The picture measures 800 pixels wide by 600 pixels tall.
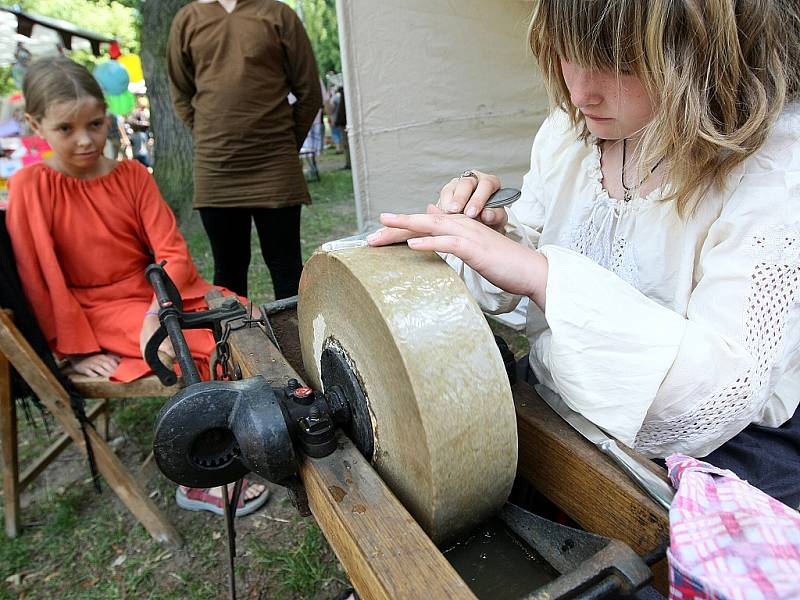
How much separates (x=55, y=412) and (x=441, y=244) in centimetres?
174

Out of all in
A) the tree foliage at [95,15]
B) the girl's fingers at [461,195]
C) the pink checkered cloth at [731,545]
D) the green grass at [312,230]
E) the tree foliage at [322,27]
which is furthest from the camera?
the tree foliage at [95,15]

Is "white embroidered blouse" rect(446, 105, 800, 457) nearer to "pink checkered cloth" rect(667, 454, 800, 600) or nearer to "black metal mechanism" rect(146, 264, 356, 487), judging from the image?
"pink checkered cloth" rect(667, 454, 800, 600)

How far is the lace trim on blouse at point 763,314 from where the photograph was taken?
834 mm

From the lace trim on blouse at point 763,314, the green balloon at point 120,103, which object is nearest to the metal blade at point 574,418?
the lace trim on blouse at point 763,314

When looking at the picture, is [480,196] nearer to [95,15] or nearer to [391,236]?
[391,236]

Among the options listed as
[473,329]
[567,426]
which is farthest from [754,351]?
[473,329]

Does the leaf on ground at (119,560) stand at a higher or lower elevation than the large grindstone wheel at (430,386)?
lower

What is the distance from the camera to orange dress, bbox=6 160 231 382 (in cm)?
202

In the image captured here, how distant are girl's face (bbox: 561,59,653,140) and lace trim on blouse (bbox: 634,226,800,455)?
28 cm

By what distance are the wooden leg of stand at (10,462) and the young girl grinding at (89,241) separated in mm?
322

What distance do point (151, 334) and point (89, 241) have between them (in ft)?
1.68

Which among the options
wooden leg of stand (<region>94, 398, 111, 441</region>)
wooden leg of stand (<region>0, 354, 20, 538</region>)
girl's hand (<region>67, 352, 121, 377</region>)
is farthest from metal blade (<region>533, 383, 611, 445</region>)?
wooden leg of stand (<region>94, 398, 111, 441</region>)

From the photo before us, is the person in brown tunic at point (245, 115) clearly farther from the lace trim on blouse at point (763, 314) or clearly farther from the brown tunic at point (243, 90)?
the lace trim on blouse at point (763, 314)

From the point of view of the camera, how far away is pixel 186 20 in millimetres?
2793
